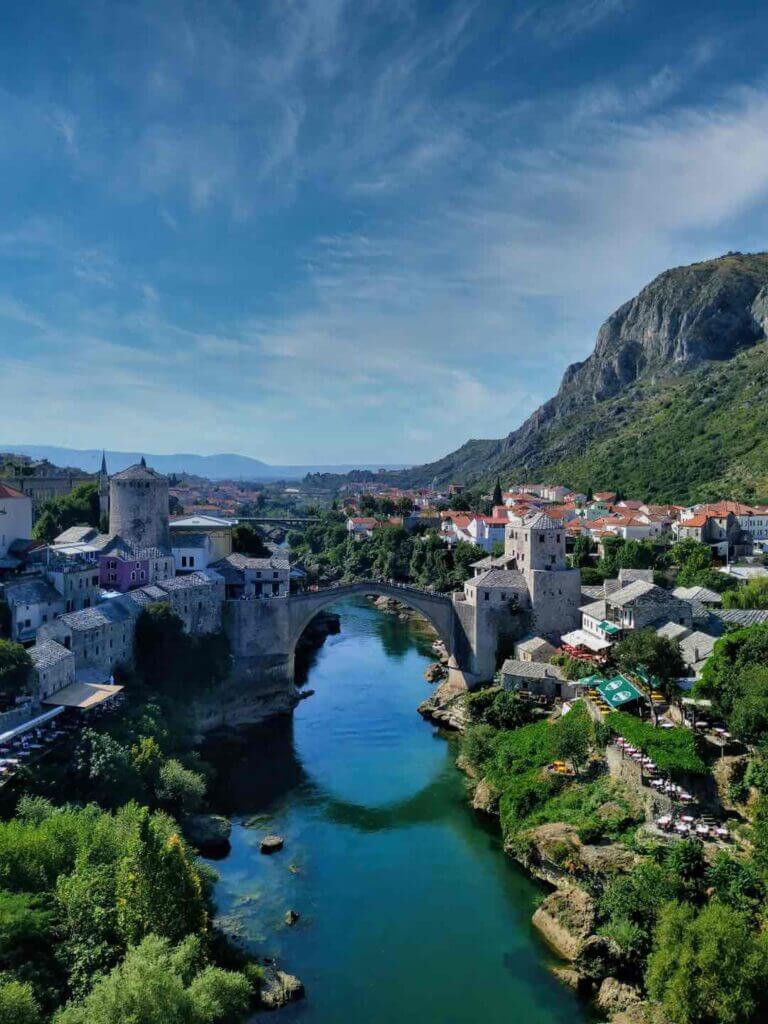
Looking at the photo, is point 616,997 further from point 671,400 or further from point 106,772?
point 671,400

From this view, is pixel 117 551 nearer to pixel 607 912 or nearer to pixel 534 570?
pixel 534 570

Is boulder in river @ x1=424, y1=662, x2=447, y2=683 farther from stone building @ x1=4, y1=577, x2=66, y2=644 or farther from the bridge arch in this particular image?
stone building @ x1=4, y1=577, x2=66, y2=644

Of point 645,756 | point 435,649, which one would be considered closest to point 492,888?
point 645,756

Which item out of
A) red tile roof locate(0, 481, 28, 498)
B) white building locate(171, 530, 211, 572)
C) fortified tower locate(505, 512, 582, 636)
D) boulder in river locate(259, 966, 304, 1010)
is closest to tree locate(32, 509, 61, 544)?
red tile roof locate(0, 481, 28, 498)

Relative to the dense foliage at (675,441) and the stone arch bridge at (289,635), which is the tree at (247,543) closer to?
the stone arch bridge at (289,635)

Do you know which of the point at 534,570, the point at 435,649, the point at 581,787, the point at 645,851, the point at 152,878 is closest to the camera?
the point at 152,878

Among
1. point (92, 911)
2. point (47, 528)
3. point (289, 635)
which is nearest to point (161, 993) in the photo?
point (92, 911)
